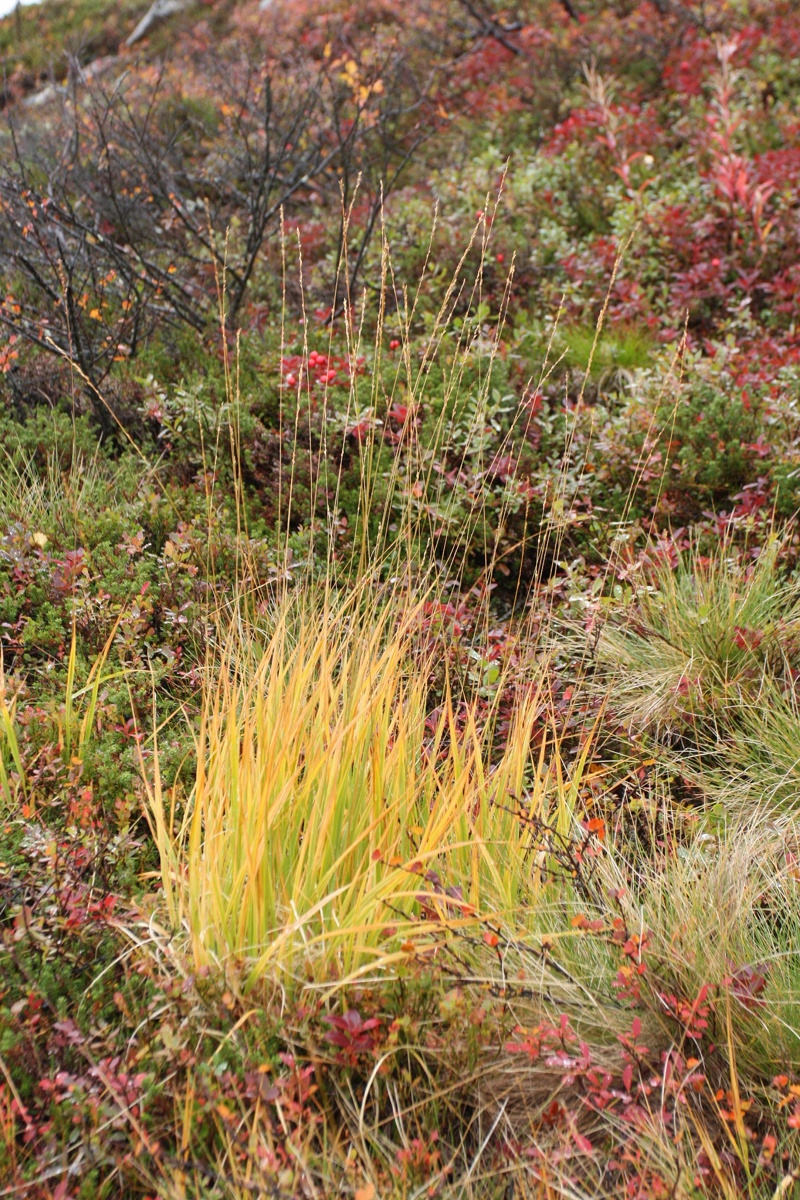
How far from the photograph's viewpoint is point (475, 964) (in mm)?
2312

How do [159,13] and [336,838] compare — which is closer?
[336,838]

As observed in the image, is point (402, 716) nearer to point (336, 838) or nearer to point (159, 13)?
point (336, 838)

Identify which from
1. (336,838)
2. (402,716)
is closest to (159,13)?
(402,716)

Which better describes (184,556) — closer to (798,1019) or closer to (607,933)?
(607,933)

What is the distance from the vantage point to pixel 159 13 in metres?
15.5

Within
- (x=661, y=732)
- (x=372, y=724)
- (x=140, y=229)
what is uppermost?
(x=140, y=229)

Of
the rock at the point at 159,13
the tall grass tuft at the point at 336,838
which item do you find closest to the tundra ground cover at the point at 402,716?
the tall grass tuft at the point at 336,838

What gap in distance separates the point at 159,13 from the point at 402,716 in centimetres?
1668

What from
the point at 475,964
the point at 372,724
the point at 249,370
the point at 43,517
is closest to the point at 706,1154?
the point at 475,964

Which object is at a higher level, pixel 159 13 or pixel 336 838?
pixel 159 13

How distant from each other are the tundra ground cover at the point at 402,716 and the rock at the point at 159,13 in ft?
33.3

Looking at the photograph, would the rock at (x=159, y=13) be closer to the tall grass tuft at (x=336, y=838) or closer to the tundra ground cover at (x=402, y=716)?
the tundra ground cover at (x=402, y=716)

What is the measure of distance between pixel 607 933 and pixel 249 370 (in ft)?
13.5

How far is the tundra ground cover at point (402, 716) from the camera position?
2.03 m
